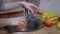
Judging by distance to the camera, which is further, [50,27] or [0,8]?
[50,27]

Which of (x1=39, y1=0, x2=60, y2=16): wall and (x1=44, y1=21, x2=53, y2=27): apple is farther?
(x1=39, y1=0, x2=60, y2=16): wall

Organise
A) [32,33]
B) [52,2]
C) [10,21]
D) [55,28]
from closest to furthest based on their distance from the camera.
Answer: [10,21], [32,33], [55,28], [52,2]

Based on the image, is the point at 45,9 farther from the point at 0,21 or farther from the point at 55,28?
the point at 0,21

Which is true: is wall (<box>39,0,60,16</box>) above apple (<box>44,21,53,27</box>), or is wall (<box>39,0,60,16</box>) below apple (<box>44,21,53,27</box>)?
above

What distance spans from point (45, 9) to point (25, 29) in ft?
1.17

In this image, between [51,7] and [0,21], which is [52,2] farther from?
[0,21]

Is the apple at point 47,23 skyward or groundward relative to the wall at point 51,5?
groundward

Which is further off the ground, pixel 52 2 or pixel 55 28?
pixel 52 2

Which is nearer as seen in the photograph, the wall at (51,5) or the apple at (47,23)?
the apple at (47,23)

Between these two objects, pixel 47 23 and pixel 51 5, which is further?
pixel 51 5

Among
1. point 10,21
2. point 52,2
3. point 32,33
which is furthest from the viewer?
point 52,2

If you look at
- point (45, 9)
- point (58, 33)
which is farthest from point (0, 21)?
point (45, 9)

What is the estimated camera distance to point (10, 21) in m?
0.77

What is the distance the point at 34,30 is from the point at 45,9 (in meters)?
0.35
